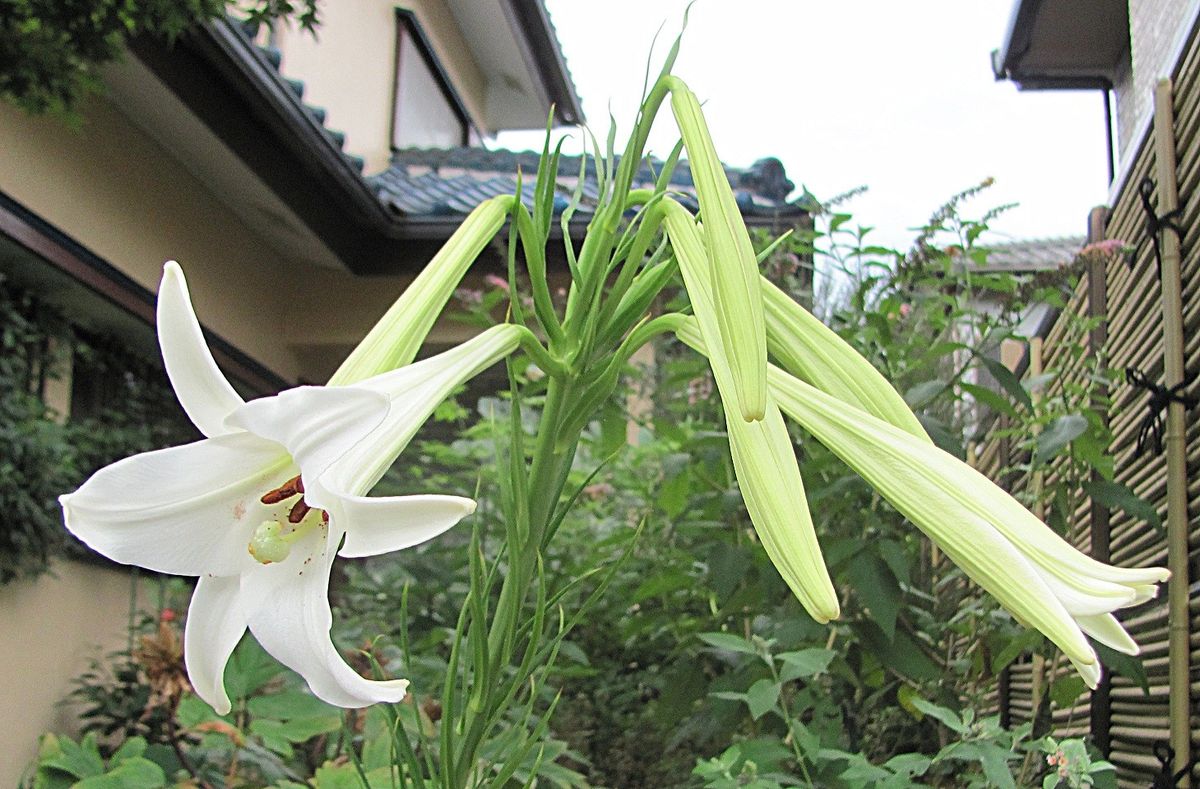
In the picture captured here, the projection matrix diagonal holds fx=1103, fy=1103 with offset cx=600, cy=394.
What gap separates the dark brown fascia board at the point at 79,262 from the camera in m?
3.55

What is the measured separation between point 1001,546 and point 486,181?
5.99m

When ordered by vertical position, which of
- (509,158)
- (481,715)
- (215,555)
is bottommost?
(481,715)

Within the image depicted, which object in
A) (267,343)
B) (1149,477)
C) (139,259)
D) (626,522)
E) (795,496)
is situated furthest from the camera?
(267,343)

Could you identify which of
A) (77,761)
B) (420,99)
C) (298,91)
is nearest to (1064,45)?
(298,91)

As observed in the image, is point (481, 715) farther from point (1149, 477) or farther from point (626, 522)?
point (626, 522)

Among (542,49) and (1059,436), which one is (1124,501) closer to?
(1059,436)

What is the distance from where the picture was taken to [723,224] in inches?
26.3

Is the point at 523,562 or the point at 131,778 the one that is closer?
the point at 523,562

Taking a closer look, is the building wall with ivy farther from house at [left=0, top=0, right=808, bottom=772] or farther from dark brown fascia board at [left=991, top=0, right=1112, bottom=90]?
dark brown fascia board at [left=991, top=0, right=1112, bottom=90]

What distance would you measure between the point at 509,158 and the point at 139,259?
2701 mm

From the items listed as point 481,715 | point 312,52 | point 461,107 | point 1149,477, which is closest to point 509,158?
point 312,52

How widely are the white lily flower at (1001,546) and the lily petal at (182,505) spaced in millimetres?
400

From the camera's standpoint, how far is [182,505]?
2.40 ft

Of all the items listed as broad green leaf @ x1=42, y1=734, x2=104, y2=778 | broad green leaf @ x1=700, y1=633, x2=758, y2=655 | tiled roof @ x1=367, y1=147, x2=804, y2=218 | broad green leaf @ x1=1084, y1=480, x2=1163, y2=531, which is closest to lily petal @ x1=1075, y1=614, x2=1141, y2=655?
broad green leaf @ x1=700, y1=633, x2=758, y2=655
